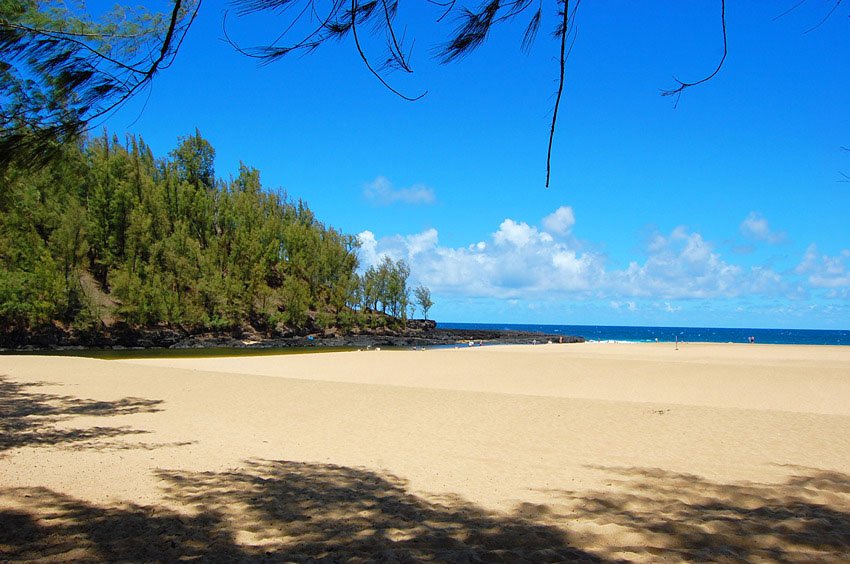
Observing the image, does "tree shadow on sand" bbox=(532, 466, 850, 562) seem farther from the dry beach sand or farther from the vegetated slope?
the vegetated slope

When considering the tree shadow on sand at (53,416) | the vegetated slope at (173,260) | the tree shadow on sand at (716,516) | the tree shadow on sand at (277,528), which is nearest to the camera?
the tree shadow on sand at (277,528)

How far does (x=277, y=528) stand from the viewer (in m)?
4.38

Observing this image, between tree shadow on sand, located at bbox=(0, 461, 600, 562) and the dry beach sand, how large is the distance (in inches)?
0.9

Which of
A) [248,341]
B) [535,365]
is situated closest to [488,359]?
[535,365]

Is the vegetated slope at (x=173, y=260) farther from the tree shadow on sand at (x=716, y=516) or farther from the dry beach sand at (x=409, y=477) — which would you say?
the tree shadow on sand at (x=716, y=516)

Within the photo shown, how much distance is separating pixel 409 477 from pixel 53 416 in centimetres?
755

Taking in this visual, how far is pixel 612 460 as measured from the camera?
7598 millimetres

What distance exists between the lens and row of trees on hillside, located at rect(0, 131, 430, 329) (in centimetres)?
4556

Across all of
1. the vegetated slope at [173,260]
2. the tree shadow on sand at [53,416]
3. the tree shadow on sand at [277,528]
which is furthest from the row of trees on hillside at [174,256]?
the tree shadow on sand at [277,528]

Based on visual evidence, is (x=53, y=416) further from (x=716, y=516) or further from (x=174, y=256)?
(x=174, y=256)

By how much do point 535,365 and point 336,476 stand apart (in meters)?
21.6

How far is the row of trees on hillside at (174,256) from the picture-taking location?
45.6 m

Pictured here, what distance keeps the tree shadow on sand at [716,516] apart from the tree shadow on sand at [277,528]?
65cm

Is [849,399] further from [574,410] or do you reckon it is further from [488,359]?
[488,359]
